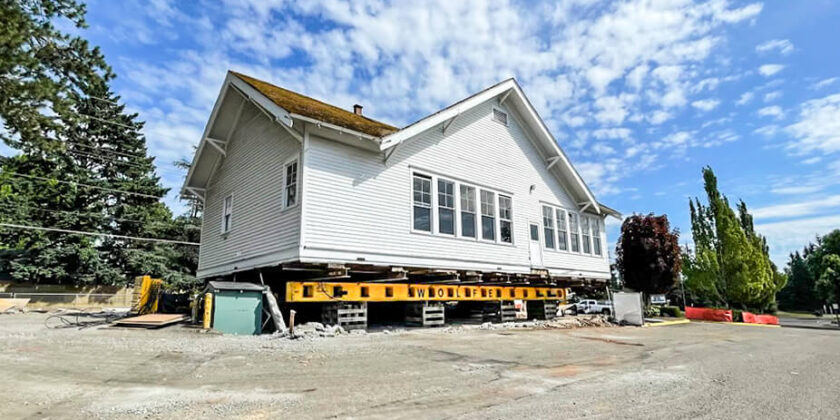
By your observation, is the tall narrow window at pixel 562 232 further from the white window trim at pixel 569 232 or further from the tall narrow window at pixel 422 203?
the tall narrow window at pixel 422 203

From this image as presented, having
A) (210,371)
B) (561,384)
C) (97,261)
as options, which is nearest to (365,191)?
(210,371)

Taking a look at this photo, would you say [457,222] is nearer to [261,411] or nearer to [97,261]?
[261,411]

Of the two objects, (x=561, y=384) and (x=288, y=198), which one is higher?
(x=288, y=198)

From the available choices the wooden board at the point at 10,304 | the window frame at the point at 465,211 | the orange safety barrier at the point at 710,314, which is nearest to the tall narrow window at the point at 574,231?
the window frame at the point at 465,211

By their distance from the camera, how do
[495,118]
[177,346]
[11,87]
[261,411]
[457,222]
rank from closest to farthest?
1. [261,411]
2. [177,346]
3. [11,87]
4. [457,222]
5. [495,118]

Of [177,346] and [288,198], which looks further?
[288,198]

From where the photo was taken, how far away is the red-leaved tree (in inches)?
1003

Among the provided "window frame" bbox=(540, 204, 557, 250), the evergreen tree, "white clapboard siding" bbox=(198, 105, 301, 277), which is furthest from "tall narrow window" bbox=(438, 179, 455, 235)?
the evergreen tree

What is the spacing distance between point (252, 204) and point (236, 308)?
3942 millimetres

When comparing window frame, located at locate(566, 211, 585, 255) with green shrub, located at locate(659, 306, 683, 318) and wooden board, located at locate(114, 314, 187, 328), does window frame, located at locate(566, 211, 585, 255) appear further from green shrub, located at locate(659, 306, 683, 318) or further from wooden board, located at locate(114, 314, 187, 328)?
wooden board, located at locate(114, 314, 187, 328)

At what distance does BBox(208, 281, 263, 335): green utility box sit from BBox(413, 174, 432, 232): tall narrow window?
4793 mm

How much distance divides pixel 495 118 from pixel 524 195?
3.09 meters

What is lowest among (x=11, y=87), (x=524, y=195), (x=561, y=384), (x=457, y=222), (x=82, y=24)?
(x=561, y=384)

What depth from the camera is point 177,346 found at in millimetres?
7637
